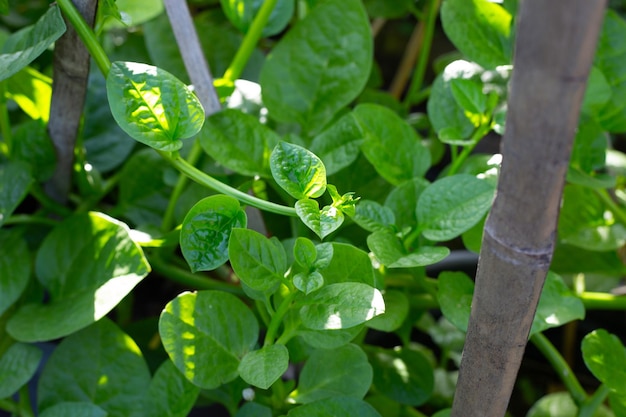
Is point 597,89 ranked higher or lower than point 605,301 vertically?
higher

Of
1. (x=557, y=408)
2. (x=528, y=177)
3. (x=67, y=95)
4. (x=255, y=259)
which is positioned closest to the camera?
(x=528, y=177)

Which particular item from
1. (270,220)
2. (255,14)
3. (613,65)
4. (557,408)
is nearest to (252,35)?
(255,14)

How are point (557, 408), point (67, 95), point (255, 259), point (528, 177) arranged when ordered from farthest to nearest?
1. point (557, 408)
2. point (67, 95)
3. point (255, 259)
4. point (528, 177)

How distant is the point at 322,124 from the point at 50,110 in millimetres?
164

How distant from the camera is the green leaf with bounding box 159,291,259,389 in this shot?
12.8 inches

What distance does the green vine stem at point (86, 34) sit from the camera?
339 mm

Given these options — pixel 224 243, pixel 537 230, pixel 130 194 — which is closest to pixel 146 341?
pixel 130 194

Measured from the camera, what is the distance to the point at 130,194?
49 cm

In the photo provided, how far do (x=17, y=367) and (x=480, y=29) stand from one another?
1.08ft

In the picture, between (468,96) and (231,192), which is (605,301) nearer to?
(468,96)

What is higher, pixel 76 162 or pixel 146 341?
pixel 76 162

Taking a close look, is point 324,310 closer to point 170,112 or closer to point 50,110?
point 170,112

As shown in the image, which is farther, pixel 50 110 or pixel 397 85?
pixel 397 85

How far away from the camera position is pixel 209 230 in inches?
12.1
